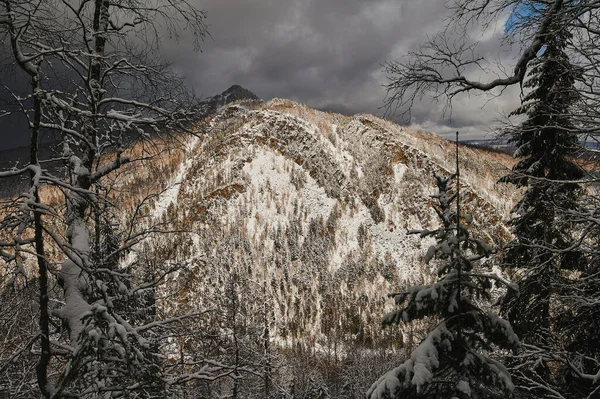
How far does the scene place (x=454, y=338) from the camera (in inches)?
163

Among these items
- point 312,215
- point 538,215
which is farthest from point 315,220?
point 538,215

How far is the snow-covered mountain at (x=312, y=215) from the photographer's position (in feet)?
317

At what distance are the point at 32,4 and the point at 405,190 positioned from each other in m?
138

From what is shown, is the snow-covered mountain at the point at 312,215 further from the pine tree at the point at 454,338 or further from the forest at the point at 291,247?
the pine tree at the point at 454,338

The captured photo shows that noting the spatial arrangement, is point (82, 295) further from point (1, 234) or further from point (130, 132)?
point (130, 132)

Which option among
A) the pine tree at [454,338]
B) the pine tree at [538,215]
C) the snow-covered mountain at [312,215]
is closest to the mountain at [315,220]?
the snow-covered mountain at [312,215]

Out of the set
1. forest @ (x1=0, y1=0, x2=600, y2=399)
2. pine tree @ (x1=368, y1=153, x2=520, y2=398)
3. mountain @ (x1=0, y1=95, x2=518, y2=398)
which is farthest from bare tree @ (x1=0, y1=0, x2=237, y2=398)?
mountain @ (x1=0, y1=95, x2=518, y2=398)

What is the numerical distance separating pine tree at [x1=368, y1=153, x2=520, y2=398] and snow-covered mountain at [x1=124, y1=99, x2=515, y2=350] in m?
85.8

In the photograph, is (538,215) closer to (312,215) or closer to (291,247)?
(291,247)

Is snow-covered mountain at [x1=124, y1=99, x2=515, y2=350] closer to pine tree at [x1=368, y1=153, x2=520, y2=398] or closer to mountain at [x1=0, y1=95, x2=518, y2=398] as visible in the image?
mountain at [x1=0, y1=95, x2=518, y2=398]

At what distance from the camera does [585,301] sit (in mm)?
4512

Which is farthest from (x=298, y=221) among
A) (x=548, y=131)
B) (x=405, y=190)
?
(x=548, y=131)

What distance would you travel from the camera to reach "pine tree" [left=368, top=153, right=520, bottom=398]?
3934mm

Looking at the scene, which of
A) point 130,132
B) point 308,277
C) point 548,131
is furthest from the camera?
point 308,277
